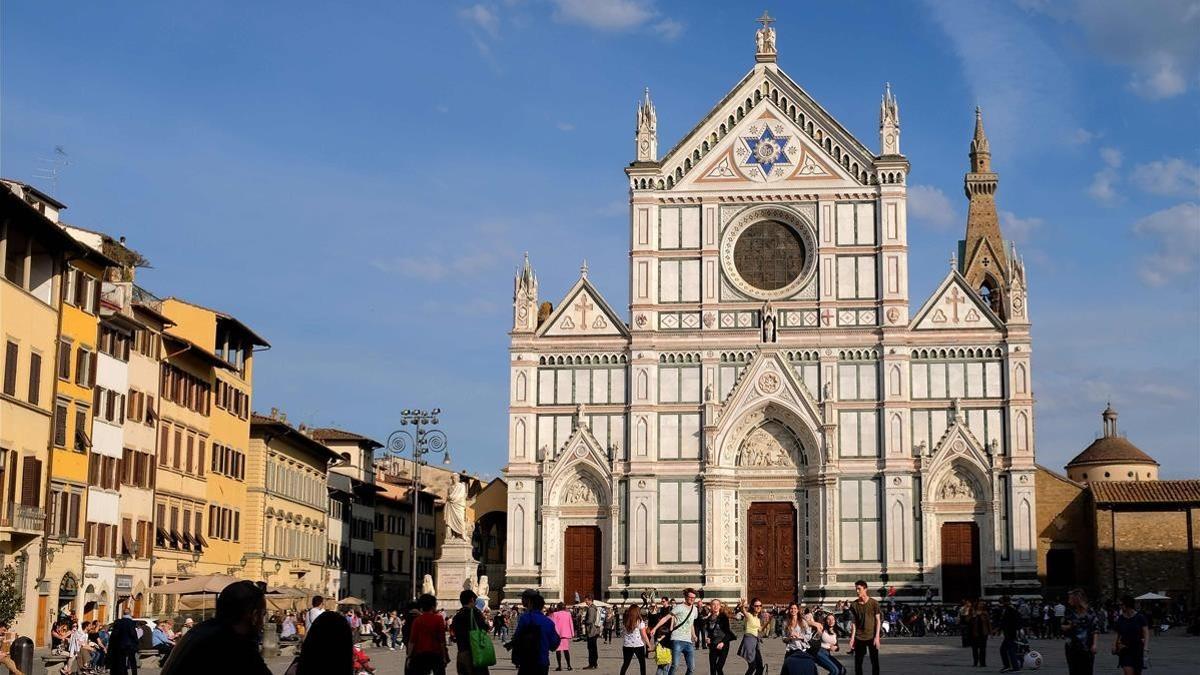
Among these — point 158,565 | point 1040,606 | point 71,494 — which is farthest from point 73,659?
point 1040,606

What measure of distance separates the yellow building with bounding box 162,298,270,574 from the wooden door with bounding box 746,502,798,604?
57.8 feet

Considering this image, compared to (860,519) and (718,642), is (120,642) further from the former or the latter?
(860,519)

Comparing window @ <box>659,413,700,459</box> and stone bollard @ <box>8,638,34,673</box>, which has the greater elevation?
window @ <box>659,413,700,459</box>

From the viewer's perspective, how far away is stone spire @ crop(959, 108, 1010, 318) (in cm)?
8925

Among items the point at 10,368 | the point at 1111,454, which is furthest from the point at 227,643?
the point at 1111,454

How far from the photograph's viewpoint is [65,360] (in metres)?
35.1

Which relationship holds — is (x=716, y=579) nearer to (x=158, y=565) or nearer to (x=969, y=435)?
(x=969, y=435)

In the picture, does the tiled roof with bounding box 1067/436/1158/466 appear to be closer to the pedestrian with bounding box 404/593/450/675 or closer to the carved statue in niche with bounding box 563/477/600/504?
the carved statue in niche with bounding box 563/477/600/504

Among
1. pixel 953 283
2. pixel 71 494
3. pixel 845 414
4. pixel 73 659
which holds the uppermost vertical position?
pixel 953 283

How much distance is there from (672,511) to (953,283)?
12861 mm

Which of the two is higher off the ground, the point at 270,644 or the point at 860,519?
the point at 860,519

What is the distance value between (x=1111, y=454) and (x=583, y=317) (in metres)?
36.6

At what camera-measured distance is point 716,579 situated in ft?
174

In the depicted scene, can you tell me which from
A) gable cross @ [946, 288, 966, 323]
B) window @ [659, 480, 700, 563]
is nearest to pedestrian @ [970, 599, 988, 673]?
window @ [659, 480, 700, 563]
